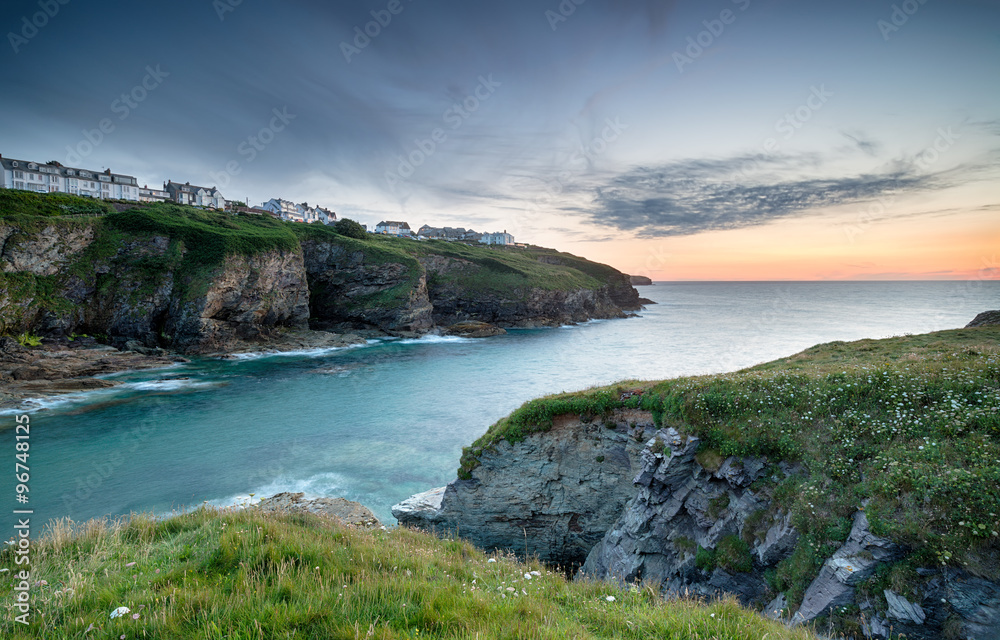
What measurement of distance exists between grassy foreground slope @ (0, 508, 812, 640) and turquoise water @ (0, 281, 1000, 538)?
37.9 feet

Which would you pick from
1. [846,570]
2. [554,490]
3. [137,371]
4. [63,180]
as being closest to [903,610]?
[846,570]

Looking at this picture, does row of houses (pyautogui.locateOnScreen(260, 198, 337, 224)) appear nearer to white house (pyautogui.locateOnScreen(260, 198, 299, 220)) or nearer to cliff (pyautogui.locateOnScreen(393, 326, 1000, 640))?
white house (pyautogui.locateOnScreen(260, 198, 299, 220))

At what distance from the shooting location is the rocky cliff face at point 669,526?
623 cm

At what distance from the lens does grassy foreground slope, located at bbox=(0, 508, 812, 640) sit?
4.10 m

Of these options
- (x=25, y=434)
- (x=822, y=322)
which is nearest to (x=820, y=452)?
(x=25, y=434)

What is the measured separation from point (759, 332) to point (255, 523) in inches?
3166

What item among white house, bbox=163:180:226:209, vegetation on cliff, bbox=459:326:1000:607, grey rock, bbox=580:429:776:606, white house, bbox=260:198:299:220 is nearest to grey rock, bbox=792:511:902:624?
vegetation on cliff, bbox=459:326:1000:607

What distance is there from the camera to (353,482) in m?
19.8

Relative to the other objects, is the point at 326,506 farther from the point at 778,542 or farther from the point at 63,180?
the point at 63,180

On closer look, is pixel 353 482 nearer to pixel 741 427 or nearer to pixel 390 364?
pixel 741 427

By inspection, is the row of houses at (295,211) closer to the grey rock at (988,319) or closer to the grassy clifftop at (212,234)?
the grassy clifftop at (212,234)

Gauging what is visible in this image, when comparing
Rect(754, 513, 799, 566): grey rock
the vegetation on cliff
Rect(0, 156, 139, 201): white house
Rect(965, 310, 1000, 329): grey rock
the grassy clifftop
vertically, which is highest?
Rect(0, 156, 139, 201): white house

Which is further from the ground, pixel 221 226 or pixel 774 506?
pixel 221 226

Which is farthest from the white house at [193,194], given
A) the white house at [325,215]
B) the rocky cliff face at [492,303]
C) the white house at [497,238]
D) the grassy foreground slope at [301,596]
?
the grassy foreground slope at [301,596]
